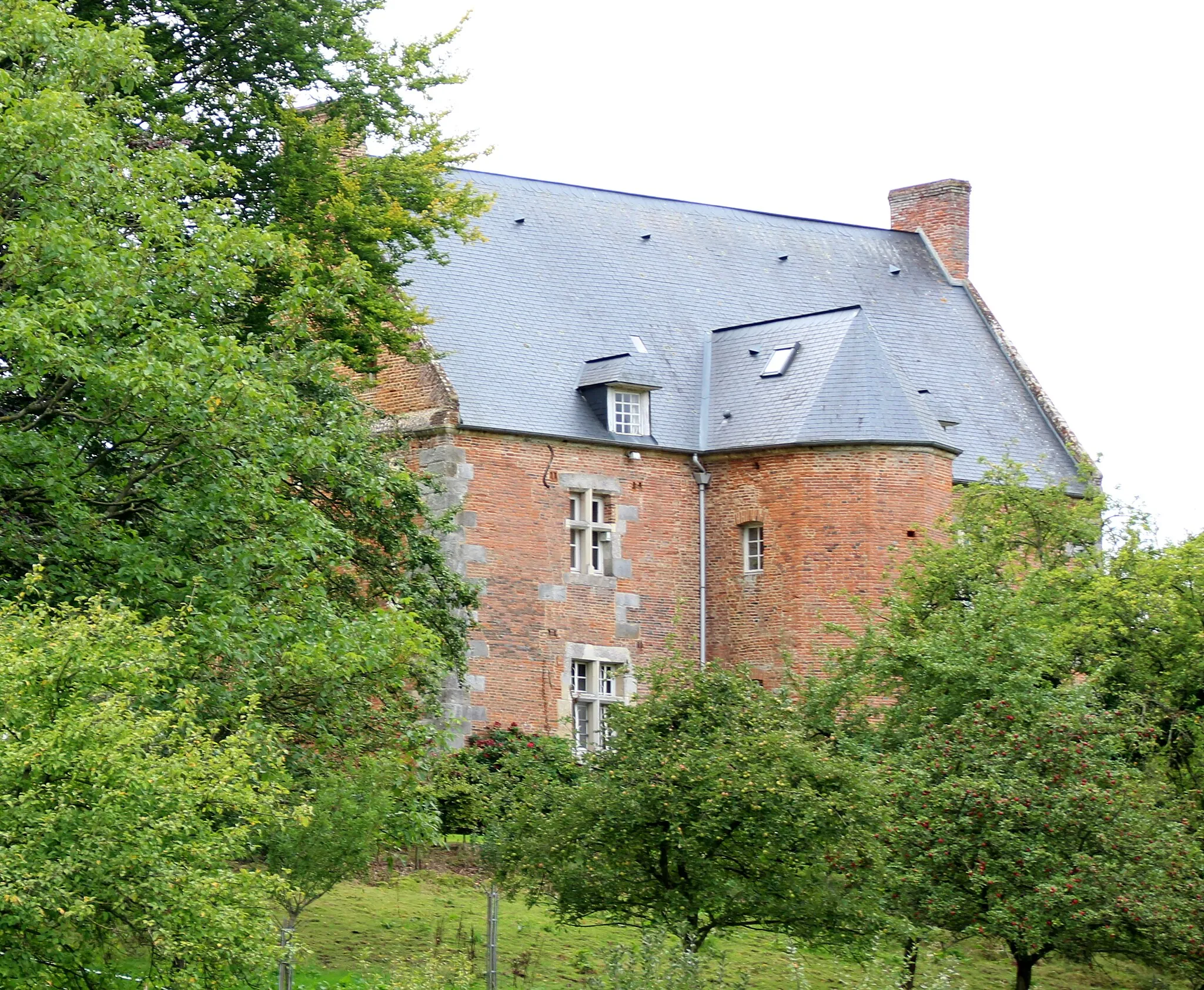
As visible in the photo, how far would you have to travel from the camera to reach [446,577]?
24.7m

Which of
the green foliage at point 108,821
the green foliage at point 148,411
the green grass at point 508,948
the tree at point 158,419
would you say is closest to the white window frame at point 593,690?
the green grass at point 508,948

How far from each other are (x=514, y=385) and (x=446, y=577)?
8843 millimetres

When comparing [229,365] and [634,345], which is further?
[634,345]

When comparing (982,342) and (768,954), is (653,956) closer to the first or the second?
(768,954)

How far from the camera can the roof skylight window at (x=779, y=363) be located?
115 ft

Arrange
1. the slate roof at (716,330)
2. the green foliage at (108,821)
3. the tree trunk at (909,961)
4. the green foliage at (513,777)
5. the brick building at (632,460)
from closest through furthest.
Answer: the green foliage at (108,821)
the tree trunk at (909,961)
the green foliage at (513,777)
the brick building at (632,460)
the slate roof at (716,330)

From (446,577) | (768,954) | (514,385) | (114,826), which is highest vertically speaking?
(514,385)

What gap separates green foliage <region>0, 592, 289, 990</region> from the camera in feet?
39.1

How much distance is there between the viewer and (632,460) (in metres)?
33.8

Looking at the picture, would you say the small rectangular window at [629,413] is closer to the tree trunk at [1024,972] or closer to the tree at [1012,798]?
the tree at [1012,798]

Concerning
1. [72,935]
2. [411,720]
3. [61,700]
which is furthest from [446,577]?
[61,700]

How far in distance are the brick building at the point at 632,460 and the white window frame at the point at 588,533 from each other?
0.13 ft

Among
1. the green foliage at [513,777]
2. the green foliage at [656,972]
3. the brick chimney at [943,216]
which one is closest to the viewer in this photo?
the green foliage at [656,972]

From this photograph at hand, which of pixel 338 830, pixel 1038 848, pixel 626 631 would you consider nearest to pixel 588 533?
pixel 626 631
